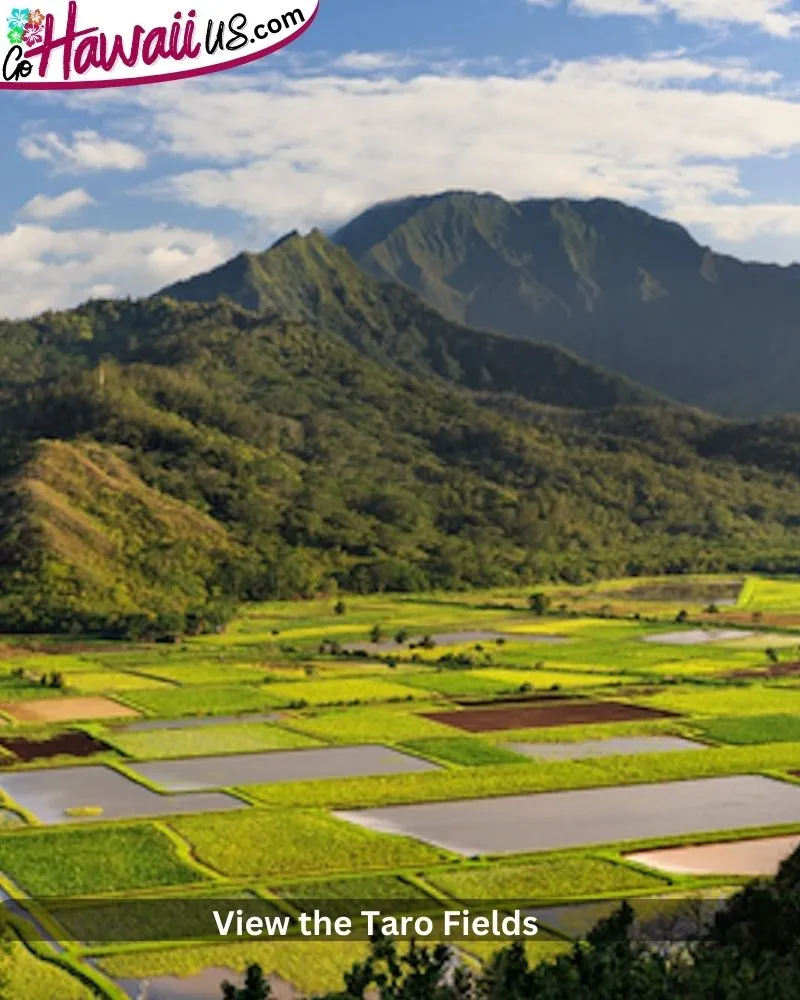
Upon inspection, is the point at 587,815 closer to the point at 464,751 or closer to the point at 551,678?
the point at 464,751

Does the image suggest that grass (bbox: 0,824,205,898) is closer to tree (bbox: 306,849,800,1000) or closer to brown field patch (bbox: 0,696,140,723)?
tree (bbox: 306,849,800,1000)

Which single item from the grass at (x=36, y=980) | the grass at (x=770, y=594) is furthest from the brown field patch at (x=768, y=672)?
the grass at (x=36, y=980)

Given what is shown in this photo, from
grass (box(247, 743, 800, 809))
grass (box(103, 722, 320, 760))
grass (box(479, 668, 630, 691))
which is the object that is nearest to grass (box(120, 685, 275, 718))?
grass (box(103, 722, 320, 760))

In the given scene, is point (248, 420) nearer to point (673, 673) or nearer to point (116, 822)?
point (673, 673)

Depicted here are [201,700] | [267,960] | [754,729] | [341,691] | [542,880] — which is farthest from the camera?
[341,691]

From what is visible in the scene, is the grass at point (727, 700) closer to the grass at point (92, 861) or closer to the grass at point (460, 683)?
the grass at point (460, 683)

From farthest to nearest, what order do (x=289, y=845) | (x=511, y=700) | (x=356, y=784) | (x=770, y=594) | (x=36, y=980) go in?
(x=770, y=594)
(x=511, y=700)
(x=356, y=784)
(x=289, y=845)
(x=36, y=980)

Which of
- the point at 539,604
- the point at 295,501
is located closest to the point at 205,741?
the point at 539,604
